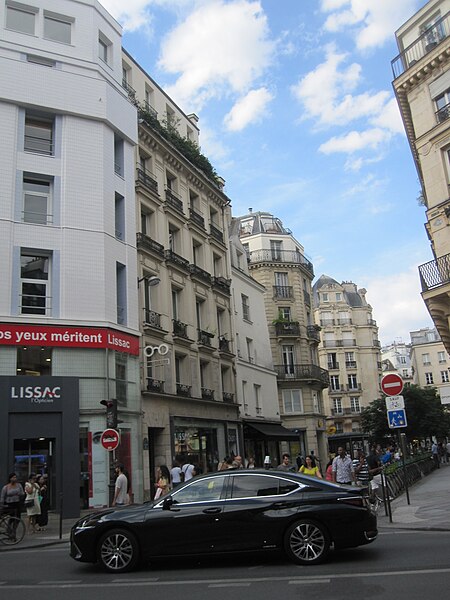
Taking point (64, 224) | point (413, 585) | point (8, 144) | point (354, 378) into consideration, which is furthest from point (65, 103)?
point (354, 378)

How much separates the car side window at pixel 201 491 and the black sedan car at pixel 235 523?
0.02 m

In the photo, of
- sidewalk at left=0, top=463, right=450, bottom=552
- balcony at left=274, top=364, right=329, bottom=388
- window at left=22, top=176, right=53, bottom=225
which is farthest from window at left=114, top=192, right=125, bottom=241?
balcony at left=274, top=364, right=329, bottom=388

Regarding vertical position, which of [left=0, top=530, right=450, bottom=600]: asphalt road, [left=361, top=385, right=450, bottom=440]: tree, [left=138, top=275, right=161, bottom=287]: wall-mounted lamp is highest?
[left=138, top=275, right=161, bottom=287]: wall-mounted lamp

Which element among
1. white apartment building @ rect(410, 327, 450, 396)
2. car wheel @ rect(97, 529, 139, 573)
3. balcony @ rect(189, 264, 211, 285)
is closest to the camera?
car wheel @ rect(97, 529, 139, 573)

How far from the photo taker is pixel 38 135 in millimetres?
23578

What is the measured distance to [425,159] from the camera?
837 inches

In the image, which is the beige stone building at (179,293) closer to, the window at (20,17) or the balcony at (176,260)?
the balcony at (176,260)

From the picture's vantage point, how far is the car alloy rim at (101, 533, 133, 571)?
9.00m

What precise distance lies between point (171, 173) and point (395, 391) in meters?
19.5

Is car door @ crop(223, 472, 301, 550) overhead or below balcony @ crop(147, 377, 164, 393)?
below

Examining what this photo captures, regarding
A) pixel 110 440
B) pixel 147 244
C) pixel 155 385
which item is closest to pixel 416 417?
pixel 155 385

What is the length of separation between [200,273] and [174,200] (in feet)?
13.2

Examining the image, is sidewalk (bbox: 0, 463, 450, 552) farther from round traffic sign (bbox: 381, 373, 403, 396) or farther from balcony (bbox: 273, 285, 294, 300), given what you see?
balcony (bbox: 273, 285, 294, 300)

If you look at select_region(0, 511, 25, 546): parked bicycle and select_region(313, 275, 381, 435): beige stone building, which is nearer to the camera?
select_region(0, 511, 25, 546): parked bicycle
